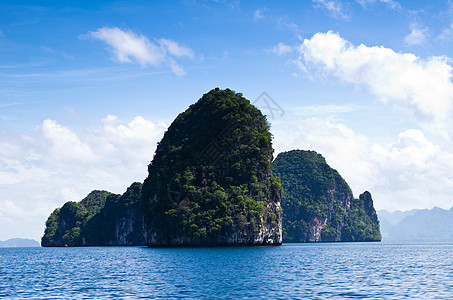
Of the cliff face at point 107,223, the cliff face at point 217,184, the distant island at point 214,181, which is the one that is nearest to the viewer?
→ the cliff face at point 217,184

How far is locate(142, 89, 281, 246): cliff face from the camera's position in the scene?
102 m

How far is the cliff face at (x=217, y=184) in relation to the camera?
101625 millimetres

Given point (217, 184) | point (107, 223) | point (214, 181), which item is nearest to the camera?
point (217, 184)

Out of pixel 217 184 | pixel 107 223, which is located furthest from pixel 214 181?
pixel 107 223

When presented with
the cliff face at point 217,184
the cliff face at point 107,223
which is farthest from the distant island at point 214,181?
the cliff face at point 107,223

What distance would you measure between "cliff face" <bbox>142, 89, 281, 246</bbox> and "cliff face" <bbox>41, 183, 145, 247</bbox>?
5218cm

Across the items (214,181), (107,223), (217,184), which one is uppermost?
(214,181)

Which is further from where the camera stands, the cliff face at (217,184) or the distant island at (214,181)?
the distant island at (214,181)

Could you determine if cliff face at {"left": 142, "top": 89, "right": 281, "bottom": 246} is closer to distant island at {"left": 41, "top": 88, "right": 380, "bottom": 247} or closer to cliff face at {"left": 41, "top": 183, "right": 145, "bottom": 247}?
distant island at {"left": 41, "top": 88, "right": 380, "bottom": 247}

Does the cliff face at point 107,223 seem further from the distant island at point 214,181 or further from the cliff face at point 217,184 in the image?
the cliff face at point 217,184

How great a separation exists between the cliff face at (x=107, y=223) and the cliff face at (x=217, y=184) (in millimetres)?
52176

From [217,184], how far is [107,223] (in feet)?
299

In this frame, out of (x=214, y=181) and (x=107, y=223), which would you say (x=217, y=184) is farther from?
(x=107, y=223)

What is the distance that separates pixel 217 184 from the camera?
108250mm
